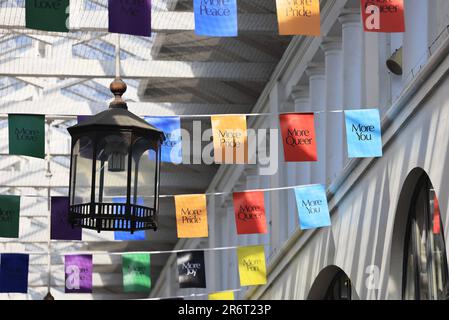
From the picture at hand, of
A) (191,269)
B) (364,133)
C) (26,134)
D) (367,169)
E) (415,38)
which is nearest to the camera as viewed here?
(415,38)

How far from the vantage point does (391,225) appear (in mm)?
13930

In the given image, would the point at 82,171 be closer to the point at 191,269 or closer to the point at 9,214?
the point at 9,214

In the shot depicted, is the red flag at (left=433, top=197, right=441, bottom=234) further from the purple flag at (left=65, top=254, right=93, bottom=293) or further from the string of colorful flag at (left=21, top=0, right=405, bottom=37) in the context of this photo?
the purple flag at (left=65, top=254, right=93, bottom=293)

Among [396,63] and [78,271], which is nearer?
[396,63]

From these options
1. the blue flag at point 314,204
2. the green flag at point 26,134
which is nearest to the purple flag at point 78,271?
the blue flag at point 314,204

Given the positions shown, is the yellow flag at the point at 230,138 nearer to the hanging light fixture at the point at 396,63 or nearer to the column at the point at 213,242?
the hanging light fixture at the point at 396,63

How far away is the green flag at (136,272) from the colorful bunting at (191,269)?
115cm

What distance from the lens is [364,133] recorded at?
14016mm

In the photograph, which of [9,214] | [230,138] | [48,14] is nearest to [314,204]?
[230,138]

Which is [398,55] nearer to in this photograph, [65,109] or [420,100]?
[420,100]

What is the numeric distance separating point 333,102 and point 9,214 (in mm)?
4445

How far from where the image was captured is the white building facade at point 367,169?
12562mm

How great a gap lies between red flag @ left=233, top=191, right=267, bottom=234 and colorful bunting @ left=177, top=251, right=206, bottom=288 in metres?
2.33
